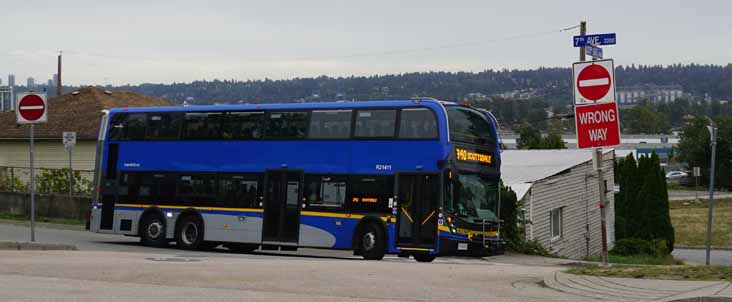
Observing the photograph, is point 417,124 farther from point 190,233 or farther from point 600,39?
point 190,233

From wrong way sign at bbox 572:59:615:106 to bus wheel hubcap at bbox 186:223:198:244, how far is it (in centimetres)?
1485

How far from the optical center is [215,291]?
12.2 m

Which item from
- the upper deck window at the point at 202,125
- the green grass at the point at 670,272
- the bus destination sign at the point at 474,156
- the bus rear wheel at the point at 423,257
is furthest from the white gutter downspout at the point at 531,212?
the green grass at the point at 670,272

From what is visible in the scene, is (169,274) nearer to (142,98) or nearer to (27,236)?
(27,236)

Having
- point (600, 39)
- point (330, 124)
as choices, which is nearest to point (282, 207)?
point (330, 124)

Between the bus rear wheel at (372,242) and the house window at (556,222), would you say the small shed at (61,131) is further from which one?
the bus rear wheel at (372,242)

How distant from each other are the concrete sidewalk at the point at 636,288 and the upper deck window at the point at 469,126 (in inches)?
395

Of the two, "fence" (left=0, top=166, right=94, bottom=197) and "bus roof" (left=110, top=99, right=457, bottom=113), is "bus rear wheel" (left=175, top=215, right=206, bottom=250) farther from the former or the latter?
"fence" (left=0, top=166, right=94, bottom=197)

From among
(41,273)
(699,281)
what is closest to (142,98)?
Answer: (41,273)

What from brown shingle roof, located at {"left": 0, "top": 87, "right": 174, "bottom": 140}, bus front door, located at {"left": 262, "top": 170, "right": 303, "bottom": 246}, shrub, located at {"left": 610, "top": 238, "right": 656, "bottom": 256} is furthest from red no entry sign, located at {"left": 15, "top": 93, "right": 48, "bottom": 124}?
shrub, located at {"left": 610, "top": 238, "right": 656, "bottom": 256}

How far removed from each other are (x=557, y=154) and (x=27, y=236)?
2311cm

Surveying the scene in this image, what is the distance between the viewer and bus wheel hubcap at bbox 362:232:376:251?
23.3 meters

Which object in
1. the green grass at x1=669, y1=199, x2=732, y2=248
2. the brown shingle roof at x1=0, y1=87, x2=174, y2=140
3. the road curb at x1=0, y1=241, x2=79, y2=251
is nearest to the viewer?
the road curb at x1=0, y1=241, x2=79, y2=251

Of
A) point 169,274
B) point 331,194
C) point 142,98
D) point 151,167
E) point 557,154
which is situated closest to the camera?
point 169,274
